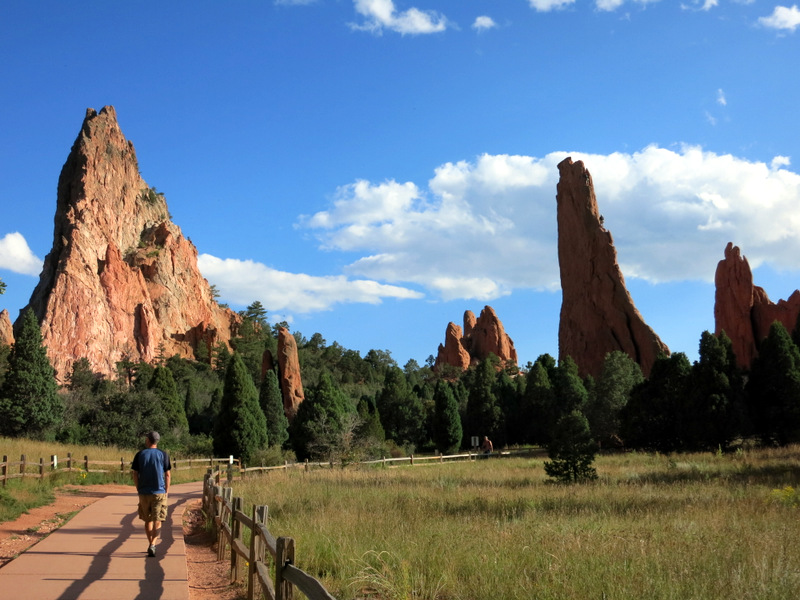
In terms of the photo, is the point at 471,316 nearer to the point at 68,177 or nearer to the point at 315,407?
the point at 68,177

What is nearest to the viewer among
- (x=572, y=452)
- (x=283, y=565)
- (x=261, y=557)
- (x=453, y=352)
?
(x=283, y=565)

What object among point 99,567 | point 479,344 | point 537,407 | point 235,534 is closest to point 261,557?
point 235,534

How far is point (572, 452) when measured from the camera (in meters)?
20.0

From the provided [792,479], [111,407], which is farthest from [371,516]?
[111,407]

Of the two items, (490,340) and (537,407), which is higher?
(490,340)

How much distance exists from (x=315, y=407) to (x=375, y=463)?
28.1 ft

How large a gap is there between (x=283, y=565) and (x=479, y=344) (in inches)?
4586

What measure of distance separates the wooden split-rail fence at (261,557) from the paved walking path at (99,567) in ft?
2.15

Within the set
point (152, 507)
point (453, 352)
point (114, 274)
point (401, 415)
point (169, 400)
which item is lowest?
point (401, 415)

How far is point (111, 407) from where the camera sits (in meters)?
44.0

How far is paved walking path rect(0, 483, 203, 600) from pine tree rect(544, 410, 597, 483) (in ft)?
37.3

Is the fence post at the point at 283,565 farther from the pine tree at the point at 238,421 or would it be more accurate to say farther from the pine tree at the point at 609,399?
the pine tree at the point at 609,399

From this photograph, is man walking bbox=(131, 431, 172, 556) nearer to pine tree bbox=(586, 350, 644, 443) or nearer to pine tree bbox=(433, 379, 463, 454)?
pine tree bbox=(586, 350, 644, 443)

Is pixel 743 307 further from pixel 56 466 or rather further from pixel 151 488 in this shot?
pixel 151 488
